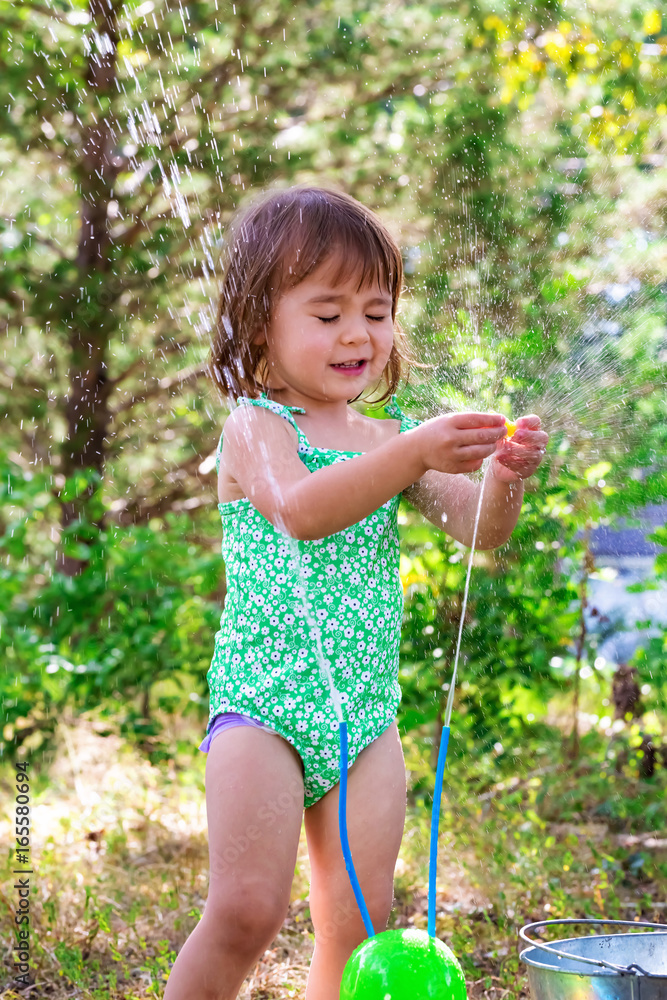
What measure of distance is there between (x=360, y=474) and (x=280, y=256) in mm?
409

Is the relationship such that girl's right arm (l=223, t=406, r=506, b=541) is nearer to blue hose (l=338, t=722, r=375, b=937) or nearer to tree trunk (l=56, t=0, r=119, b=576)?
blue hose (l=338, t=722, r=375, b=937)

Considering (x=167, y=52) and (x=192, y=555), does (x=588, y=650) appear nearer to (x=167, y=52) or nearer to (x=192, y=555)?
(x=192, y=555)

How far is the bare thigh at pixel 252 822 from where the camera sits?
1.44 meters

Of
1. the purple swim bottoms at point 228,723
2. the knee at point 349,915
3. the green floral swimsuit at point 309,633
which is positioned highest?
the green floral swimsuit at point 309,633

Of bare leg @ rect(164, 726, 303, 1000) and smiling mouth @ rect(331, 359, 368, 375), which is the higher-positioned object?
smiling mouth @ rect(331, 359, 368, 375)

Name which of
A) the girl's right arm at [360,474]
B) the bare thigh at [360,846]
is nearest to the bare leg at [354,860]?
the bare thigh at [360,846]

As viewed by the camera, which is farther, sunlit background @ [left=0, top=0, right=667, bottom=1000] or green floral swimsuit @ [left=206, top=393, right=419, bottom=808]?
sunlit background @ [left=0, top=0, right=667, bottom=1000]

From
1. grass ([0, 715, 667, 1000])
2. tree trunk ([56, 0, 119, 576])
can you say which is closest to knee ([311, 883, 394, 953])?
grass ([0, 715, 667, 1000])

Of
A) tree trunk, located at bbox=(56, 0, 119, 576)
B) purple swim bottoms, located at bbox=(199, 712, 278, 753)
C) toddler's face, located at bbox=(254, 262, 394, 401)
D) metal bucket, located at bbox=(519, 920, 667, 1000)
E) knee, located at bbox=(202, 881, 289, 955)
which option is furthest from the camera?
tree trunk, located at bbox=(56, 0, 119, 576)

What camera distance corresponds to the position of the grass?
6.92 ft

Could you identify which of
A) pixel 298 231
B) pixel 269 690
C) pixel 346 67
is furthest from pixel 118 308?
pixel 269 690

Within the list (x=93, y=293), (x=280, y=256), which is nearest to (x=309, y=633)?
(x=280, y=256)

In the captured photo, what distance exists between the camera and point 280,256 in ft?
5.46

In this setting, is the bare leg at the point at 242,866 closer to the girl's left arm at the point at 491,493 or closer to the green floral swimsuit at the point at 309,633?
the green floral swimsuit at the point at 309,633
